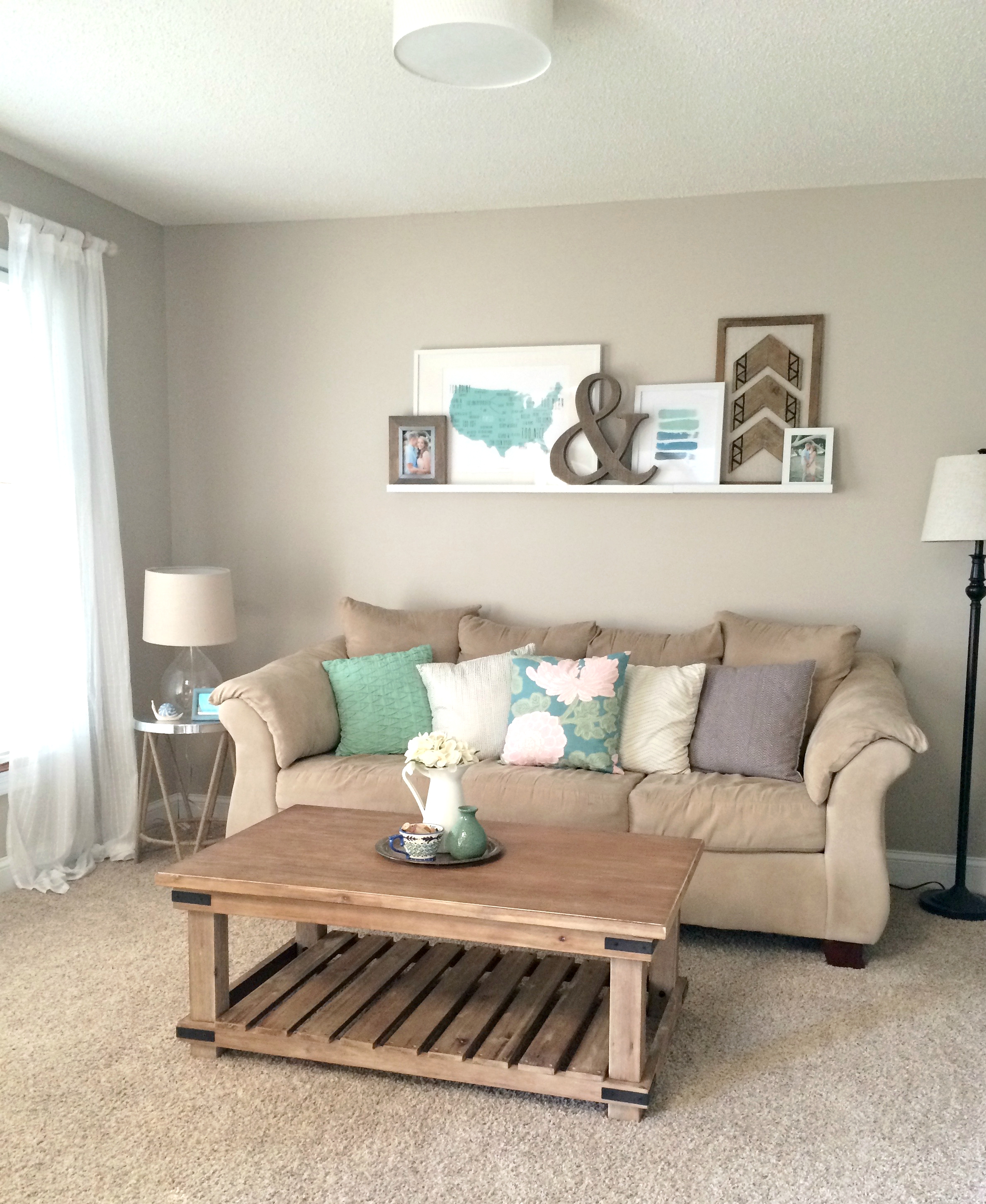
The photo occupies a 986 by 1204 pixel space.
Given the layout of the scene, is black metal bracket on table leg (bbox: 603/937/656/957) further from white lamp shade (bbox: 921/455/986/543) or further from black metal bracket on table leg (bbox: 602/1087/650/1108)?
white lamp shade (bbox: 921/455/986/543)

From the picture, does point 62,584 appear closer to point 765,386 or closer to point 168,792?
point 168,792

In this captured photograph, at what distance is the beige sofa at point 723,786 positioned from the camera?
3207mm

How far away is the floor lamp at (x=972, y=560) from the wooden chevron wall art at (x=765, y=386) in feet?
1.87

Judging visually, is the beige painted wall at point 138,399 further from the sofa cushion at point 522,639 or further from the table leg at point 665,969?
the table leg at point 665,969

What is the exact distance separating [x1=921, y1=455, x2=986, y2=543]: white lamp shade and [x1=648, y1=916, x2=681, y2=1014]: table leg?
1.75 m

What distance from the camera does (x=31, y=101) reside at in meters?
3.30

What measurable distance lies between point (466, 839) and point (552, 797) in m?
0.82

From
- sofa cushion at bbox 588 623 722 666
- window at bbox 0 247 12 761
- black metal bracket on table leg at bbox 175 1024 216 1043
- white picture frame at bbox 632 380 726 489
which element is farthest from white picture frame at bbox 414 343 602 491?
black metal bracket on table leg at bbox 175 1024 216 1043

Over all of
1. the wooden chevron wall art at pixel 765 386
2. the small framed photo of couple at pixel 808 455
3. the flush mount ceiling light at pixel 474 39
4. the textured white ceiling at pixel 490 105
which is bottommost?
the small framed photo of couple at pixel 808 455

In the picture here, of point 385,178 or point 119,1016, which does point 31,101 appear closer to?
point 385,178

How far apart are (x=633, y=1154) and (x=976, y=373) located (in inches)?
119

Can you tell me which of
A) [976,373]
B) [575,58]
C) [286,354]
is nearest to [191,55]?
[575,58]

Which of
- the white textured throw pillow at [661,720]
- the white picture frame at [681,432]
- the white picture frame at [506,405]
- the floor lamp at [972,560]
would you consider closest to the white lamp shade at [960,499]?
the floor lamp at [972,560]

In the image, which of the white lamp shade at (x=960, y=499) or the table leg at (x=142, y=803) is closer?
the white lamp shade at (x=960, y=499)
